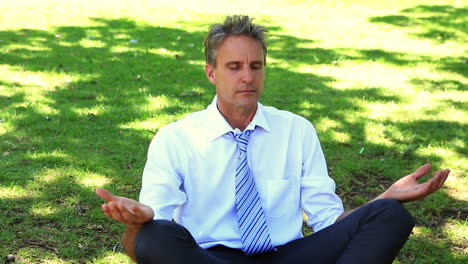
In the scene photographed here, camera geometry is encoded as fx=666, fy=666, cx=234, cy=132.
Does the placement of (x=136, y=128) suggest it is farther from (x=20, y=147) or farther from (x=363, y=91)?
(x=363, y=91)

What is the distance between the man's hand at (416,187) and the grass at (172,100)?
1.38 m

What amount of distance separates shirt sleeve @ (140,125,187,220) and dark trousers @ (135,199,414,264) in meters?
0.29

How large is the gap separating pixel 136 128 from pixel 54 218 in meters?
2.04

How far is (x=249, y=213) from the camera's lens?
3.48m

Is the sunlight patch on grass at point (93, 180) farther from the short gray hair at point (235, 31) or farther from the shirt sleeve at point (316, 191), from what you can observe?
the shirt sleeve at point (316, 191)

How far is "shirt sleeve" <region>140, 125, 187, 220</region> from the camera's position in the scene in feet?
11.0

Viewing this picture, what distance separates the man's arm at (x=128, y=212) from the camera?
285 centimetres

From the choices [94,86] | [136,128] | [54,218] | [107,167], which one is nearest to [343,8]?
[94,86]

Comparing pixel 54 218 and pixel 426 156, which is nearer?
pixel 54 218

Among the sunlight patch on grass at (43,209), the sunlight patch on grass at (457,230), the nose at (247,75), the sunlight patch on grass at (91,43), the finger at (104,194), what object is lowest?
the sunlight patch on grass at (457,230)

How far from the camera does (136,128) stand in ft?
22.3

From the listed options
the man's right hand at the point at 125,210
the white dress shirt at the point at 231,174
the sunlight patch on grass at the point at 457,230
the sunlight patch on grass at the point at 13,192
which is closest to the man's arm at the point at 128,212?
the man's right hand at the point at 125,210

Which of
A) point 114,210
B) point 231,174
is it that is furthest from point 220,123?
point 114,210

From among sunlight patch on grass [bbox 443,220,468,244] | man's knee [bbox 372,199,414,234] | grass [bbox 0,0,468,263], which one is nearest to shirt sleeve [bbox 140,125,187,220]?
man's knee [bbox 372,199,414,234]
